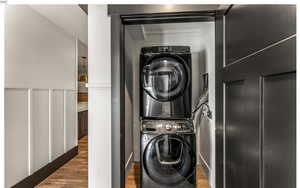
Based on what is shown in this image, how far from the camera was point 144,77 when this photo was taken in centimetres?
237

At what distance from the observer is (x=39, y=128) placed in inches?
109

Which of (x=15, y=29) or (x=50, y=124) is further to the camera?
(x=50, y=124)

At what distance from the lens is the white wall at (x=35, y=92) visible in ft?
7.27

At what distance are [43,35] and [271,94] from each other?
301 centimetres

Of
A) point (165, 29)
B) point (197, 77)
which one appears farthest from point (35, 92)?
point (197, 77)

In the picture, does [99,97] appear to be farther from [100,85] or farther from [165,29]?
→ [165,29]

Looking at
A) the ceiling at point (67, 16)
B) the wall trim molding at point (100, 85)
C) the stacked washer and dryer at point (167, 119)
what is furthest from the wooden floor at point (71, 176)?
the ceiling at point (67, 16)

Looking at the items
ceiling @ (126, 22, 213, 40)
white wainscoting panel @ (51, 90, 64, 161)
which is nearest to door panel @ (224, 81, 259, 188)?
ceiling @ (126, 22, 213, 40)

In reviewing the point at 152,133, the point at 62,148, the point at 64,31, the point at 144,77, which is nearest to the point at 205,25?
the point at 144,77

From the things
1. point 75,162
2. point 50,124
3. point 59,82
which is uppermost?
point 59,82

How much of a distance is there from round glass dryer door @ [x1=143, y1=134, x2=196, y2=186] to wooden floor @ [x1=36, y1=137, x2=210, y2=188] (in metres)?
0.45

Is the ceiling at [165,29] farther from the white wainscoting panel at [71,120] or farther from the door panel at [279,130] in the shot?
the door panel at [279,130]

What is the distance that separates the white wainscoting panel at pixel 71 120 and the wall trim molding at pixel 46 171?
139 mm

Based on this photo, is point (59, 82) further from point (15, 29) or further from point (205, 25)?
point (205, 25)
